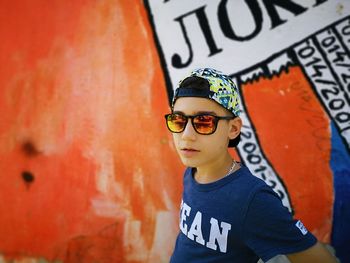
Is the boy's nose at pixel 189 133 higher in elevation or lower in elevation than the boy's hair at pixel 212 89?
lower

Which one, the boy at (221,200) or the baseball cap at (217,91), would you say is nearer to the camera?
the boy at (221,200)

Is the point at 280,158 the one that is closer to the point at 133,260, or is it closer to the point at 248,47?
the point at 248,47

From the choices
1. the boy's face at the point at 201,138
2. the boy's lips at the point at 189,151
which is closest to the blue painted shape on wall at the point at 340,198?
the boy's face at the point at 201,138

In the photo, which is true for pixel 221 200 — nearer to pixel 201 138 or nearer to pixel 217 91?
pixel 201 138

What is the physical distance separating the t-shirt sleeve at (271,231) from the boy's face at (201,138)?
29cm

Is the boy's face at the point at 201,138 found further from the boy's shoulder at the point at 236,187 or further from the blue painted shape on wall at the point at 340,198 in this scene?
the blue painted shape on wall at the point at 340,198

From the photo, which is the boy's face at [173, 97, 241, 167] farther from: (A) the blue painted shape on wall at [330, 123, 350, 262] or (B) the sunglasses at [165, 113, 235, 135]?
(A) the blue painted shape on wall at [330, 123, 350, 262]

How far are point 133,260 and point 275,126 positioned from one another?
5.06 feet

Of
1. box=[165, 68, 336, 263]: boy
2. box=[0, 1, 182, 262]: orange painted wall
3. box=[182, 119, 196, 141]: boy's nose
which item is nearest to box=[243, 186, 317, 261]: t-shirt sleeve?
box=[165, 68, 336, 263]: boy

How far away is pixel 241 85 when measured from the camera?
2783 millimetres

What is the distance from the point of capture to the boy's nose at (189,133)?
167 cm

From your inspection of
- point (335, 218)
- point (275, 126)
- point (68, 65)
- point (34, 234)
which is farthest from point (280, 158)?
point (34, 234)

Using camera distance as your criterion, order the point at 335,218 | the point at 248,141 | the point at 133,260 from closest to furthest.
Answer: the point at 335,218
the point at 248,141
the point at 133,260

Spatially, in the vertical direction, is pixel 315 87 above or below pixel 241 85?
below
